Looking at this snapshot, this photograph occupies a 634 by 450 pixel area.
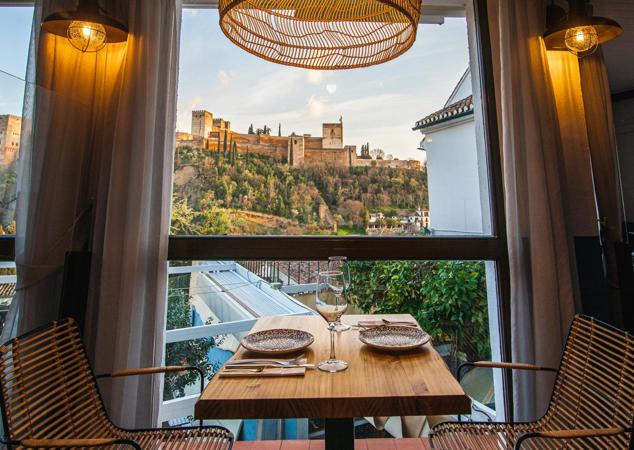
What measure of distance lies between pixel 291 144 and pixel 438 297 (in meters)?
1.18

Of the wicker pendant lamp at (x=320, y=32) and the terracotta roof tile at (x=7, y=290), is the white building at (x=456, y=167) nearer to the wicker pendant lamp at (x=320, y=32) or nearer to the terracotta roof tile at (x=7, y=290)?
the wicker pendant lamp at (x=320, y=32)

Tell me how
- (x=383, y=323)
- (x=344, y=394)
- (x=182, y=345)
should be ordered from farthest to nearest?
(x=182, y=345)
(x=383, y=323)
(x=344, y=394)

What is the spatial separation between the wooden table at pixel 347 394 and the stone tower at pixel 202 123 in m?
1.36

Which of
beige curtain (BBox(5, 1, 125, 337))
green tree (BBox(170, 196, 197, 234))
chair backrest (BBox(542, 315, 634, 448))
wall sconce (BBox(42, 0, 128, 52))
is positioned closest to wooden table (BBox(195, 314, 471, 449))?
chair backrest (BBox(542, 315, 634, 448))

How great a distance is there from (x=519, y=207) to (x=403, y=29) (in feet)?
3.44

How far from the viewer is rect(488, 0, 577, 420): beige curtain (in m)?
1.58

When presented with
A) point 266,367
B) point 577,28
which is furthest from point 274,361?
point 577,28

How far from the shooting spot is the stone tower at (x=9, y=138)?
62.6 inches

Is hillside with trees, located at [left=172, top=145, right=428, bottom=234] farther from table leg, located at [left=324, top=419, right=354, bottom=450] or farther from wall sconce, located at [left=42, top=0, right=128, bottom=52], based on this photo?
table leg, located at [left=324, top=419, right=354, bottom=450]

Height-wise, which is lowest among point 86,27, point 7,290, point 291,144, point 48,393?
point 48,393

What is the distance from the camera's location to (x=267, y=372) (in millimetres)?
999

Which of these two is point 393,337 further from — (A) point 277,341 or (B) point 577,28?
(B) point 577,28

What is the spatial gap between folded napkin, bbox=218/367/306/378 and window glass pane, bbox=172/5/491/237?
91cm

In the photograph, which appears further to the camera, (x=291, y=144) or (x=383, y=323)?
(x=291, y=144)
